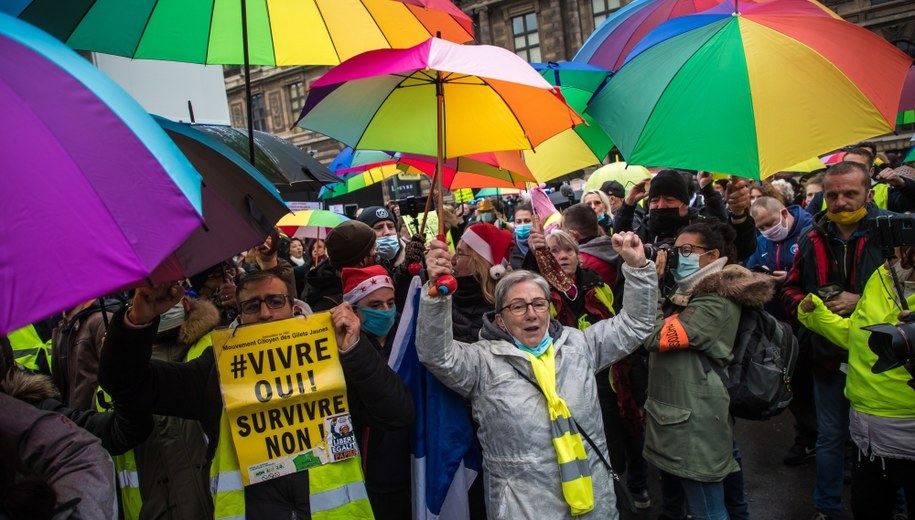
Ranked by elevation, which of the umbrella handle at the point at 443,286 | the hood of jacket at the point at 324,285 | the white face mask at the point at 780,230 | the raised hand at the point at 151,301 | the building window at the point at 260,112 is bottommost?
the white face mask at the point at 780,230

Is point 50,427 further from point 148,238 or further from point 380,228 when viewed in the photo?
point 380,228

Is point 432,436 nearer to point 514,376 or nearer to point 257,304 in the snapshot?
point 514,376

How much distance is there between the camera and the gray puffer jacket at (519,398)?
252cm

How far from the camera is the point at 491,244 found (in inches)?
136

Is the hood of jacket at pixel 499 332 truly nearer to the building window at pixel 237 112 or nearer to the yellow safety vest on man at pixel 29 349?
the yellow safety vest on man at pixel 29 349

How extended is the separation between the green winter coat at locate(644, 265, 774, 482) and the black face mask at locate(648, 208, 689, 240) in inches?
37.0

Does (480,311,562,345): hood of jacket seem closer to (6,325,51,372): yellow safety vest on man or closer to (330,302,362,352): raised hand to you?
(330,302,362,352): raised hand

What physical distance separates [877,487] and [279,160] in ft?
12.0

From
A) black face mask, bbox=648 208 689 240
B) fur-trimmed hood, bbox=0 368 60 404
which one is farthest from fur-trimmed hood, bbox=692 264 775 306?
fur-trimmed hood, bbox=0 368 60 404

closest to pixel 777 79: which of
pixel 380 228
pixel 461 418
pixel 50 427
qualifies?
pixel 461 418

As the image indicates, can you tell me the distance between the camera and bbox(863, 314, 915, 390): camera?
2.50m

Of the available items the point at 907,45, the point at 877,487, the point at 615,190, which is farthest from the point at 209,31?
the point at 907,45

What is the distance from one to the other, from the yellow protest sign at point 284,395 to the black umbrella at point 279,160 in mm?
1019

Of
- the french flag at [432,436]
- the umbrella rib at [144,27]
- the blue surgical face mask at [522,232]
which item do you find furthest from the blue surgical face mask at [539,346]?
the blue surgical face mask at [522,232]
